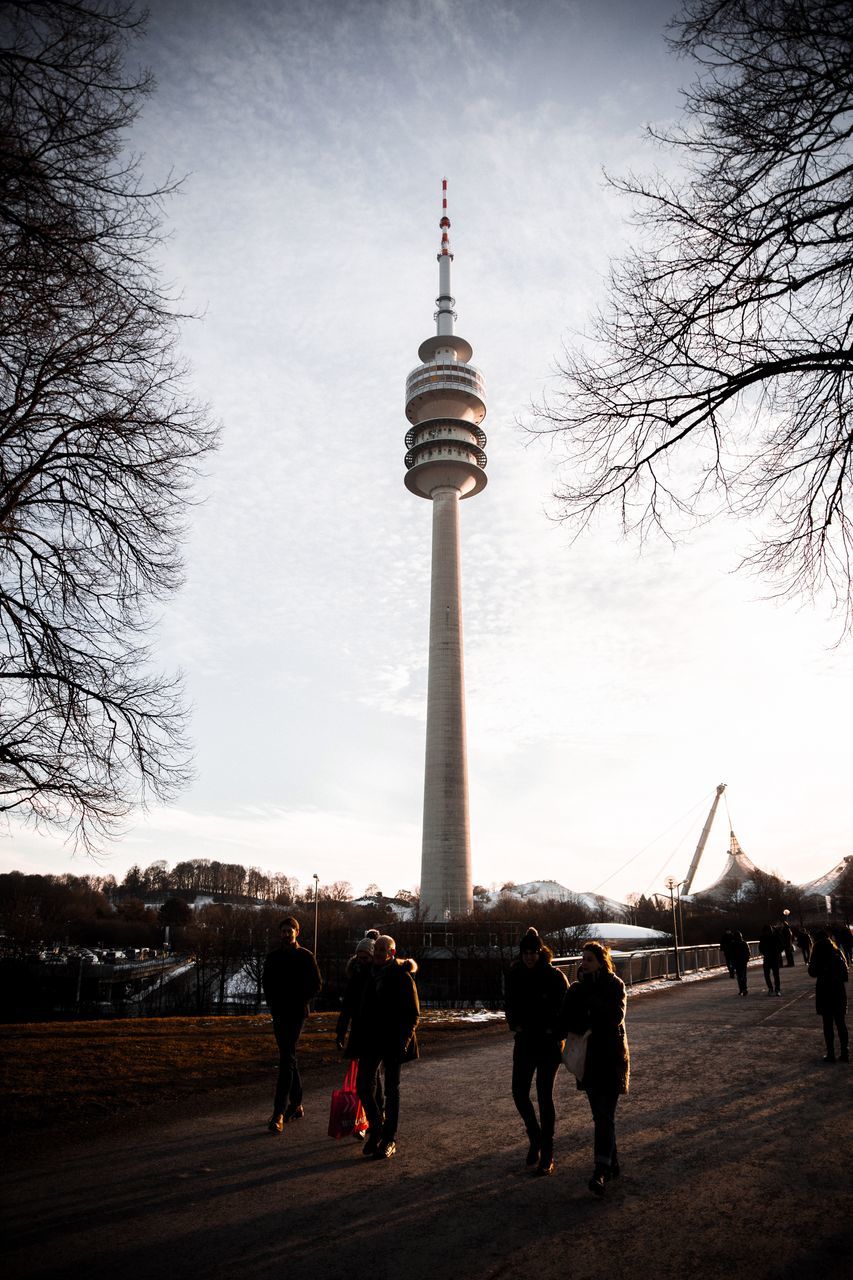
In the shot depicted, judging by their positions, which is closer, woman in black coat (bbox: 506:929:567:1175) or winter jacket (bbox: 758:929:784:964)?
woman in black coat (bbox: 506:929:567:1175)

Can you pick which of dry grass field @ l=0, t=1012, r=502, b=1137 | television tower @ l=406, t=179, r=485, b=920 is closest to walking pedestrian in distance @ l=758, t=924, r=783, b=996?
dry grass field @ l=0, t=1012, r=502, b=1137

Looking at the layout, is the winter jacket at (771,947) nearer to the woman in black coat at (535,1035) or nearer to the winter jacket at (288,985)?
the woman in black coat at (535,1035)

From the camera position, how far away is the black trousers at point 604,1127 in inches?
225

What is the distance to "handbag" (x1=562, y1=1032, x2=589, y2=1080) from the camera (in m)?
6.06

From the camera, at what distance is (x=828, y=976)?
9969 mm

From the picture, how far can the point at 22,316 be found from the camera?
7199 millimetres

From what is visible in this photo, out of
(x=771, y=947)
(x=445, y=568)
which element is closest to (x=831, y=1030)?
(x=771, y=947)

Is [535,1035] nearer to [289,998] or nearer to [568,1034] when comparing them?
[568,1034]

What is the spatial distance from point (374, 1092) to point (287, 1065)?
963mm

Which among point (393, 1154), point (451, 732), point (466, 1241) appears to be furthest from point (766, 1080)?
point (451, 732)

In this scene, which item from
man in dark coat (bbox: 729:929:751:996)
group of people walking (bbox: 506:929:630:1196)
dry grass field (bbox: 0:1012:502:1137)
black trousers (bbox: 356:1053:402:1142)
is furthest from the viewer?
man in dark coat (bbox: 729:929:751:996)

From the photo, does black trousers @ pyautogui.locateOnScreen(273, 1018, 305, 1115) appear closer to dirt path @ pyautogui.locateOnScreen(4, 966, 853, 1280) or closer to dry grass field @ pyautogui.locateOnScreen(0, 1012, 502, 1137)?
dirt path @ pyautogui.locateOnScreen(4, 966, 853, 1280)

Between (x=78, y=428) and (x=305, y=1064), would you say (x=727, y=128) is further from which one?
(x=305, y=1064)

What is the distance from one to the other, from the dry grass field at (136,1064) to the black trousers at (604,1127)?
4881 millimetres
